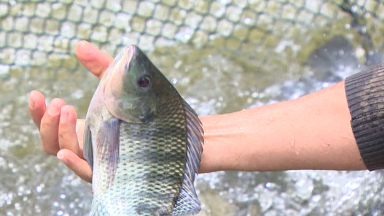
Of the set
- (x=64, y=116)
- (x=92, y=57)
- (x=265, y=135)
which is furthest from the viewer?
(x=265, y=135)

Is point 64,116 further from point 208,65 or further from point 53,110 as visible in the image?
point 208,65

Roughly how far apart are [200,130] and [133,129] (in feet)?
0.75

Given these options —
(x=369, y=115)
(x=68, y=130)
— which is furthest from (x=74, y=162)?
(x=369, y=115)

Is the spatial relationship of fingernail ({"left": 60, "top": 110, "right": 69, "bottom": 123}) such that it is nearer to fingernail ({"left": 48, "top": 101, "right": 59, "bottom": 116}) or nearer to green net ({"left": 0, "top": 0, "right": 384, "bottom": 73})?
fingernail ({"left": 48, "top": 101, "right": 59, "bottom": 116})

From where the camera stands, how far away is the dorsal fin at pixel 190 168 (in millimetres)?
1480

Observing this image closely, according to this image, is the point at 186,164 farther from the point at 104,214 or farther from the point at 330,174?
the point at 330,174

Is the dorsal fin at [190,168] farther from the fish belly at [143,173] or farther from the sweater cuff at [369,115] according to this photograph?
the sweater cuff at [369,115]

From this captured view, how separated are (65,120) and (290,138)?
84 centimetres

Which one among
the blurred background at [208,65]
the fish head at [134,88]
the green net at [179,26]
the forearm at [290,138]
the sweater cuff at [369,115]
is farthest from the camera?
the green net at [179,26]

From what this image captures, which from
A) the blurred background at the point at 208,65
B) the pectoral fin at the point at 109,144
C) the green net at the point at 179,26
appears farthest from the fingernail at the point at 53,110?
the green net at the point at 179,26

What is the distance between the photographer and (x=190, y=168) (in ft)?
4.96

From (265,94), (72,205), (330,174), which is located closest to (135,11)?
(265,94)

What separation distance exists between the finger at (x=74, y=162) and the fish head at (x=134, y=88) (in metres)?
0.31

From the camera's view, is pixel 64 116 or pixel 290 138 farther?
pixel 290 138
